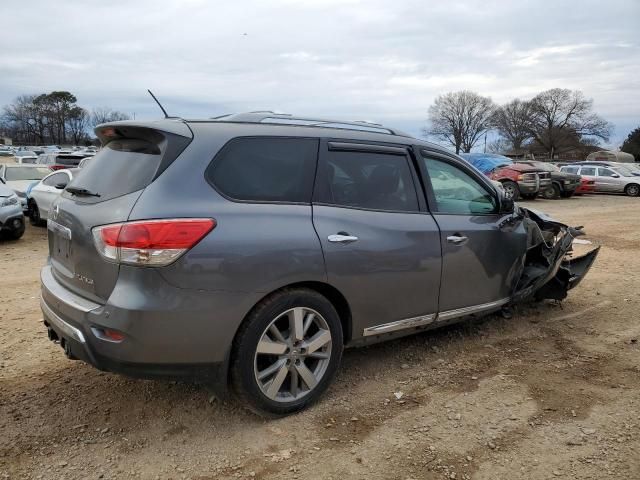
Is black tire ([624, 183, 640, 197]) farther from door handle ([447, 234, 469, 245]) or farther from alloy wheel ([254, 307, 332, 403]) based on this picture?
alloy wheel ([254, 307, 332, 403])

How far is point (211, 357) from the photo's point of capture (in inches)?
114

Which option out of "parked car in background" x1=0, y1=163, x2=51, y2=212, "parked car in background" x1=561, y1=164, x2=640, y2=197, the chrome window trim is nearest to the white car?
"parked car in background" x1=0, y1=163, x2=51, y2=212

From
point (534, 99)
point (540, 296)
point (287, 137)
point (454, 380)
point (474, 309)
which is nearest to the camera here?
point (287, 137)

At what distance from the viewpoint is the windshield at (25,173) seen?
559 inches

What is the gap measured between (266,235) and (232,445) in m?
1.18

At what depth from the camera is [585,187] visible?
25172 mm

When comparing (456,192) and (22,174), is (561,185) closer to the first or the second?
(22,174)

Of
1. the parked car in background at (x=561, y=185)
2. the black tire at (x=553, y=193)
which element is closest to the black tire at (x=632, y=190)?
the parked car in background at (x=561, y=185)

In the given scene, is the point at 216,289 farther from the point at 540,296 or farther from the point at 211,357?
the point at 540,296

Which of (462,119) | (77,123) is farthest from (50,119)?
(462,119)

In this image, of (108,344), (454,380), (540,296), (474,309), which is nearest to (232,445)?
(108,344)

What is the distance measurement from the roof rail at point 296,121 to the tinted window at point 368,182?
0.84 feet

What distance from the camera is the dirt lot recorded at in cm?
283

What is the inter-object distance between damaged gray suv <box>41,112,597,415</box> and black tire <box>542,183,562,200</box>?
20477mm
